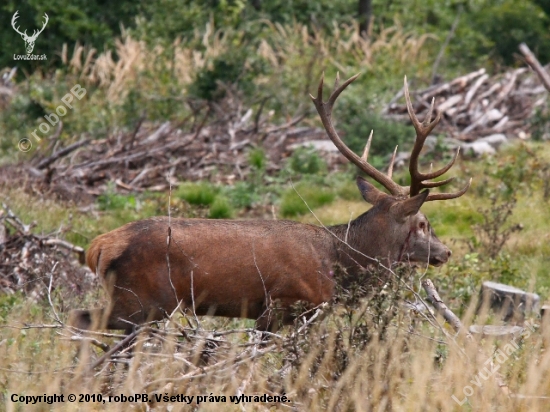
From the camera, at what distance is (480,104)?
55.3 ft

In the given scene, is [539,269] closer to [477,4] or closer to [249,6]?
[249,6]

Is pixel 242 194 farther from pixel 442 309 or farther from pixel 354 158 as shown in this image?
pixel 442 309

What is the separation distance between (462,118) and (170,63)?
584 cm

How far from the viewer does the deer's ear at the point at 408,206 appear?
769 centimetres

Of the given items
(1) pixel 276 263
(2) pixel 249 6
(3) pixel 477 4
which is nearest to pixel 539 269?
(1) pixel 276 263

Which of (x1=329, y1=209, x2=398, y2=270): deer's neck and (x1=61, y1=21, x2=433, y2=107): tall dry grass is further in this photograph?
(x1=61, y1=21, x2=433, y2=107): tall dry grass

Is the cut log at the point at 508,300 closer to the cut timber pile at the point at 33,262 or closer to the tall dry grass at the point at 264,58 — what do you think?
the cut timber pile at the point at 33,262

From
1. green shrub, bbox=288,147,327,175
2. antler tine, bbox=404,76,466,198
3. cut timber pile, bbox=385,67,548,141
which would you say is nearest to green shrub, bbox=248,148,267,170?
green shrub, bbox=288,147,327,175

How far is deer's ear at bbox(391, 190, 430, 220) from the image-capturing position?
25.2 feet

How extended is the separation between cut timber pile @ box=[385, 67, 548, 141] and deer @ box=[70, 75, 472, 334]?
7.91 metres

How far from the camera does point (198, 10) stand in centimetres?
2133

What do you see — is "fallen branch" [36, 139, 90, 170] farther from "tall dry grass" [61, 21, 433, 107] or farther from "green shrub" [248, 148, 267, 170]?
"tall dry grass" [61, 21, 433, 107]

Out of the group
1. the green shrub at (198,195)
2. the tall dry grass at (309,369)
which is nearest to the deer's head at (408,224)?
the tall dry grass at (309,369)

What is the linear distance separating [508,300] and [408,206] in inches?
56.6
